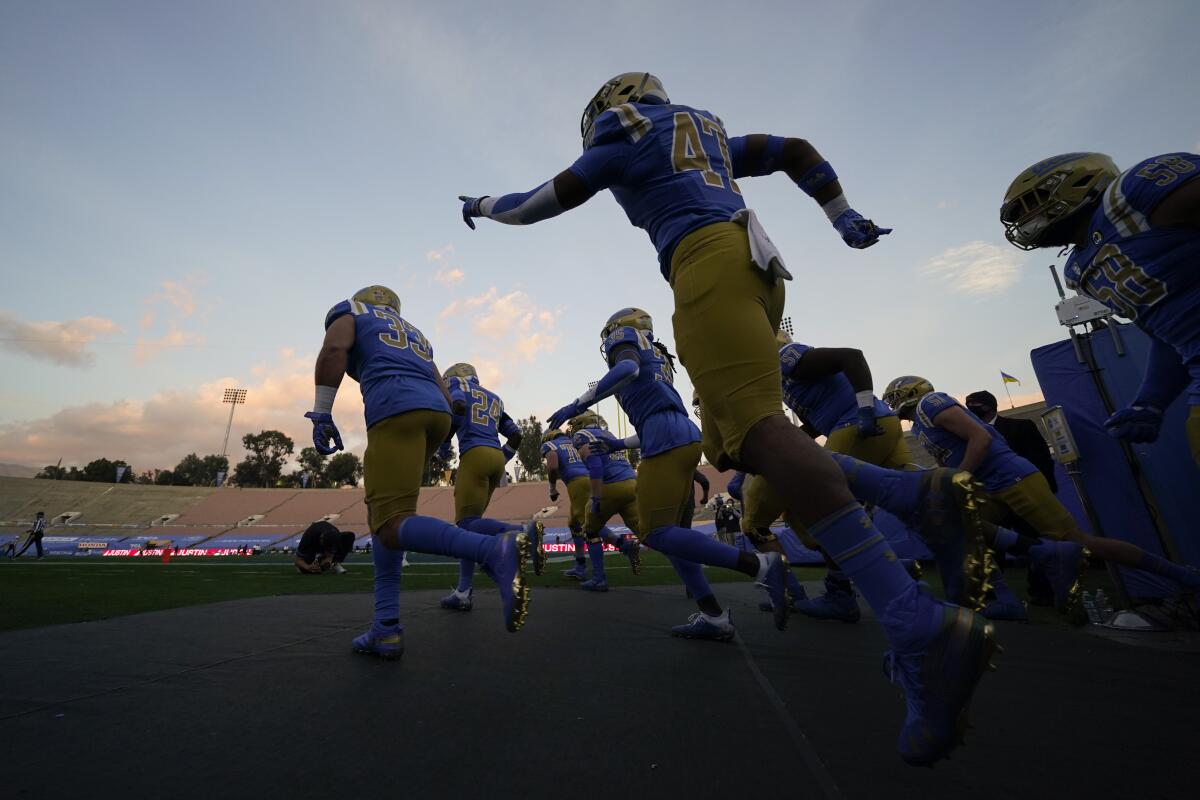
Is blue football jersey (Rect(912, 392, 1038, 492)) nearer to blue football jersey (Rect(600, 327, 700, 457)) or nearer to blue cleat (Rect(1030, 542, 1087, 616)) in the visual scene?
blue cleat (Rect(1030, 542, 1087, 616))

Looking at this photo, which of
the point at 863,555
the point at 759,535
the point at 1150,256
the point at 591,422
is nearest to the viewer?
the point at 863,555

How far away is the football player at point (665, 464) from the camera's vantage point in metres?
2.94

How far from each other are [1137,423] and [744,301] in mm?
2562

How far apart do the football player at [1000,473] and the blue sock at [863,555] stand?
269 cm

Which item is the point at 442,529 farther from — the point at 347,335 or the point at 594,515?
the point at 594,515

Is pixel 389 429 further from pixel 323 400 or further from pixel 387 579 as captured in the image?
pixel 387 579

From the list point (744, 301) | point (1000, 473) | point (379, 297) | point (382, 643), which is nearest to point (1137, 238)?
point (744, 301)

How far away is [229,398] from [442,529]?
7486 cm

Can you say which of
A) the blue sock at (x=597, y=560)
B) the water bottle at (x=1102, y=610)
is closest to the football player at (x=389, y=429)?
the blue sock at (x=597, y=560)

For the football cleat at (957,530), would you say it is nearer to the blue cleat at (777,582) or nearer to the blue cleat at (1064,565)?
the blue cleat at (777,582)

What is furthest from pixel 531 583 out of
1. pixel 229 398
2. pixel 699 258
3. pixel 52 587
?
pixel 229 398

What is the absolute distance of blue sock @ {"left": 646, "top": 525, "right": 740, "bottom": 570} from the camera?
2984mm

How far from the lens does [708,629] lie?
2941mm

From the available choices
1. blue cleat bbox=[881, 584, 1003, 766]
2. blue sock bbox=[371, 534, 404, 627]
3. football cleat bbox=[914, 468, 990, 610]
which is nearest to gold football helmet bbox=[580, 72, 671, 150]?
football cleat bbox=[914, 468, 990, 610]
